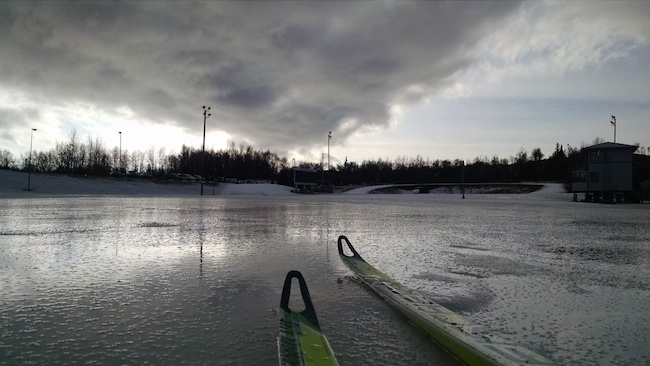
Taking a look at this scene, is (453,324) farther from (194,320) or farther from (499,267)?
(499,267)

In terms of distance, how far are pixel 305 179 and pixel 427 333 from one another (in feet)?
326

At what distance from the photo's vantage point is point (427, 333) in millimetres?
3680

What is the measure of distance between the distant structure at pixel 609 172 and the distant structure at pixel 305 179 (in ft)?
212

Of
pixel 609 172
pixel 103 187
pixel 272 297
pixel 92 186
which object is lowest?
pixel 272 297

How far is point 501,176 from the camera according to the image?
428 ft

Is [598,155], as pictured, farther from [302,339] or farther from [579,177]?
[302,339]

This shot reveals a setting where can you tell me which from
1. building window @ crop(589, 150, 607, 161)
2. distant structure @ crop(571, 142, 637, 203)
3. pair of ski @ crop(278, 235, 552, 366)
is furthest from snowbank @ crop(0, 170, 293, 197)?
building window @ crop(589, 150, 607, 161)

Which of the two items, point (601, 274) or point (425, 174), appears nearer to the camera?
point (601, 274)

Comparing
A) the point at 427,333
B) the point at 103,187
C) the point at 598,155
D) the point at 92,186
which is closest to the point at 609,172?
the point at 598,155

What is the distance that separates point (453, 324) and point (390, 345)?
73 centimetres

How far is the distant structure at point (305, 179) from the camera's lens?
10044 centimetres

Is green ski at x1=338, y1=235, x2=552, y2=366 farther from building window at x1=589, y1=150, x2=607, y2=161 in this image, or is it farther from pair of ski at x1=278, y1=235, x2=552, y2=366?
building window at x1=589, y1=150, x2=607, y2=161

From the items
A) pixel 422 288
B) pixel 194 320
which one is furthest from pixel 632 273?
pixel 194 320

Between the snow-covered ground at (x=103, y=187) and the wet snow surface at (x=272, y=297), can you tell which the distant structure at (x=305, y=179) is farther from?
Result: the wet snow surface at (x=272, y=297)
